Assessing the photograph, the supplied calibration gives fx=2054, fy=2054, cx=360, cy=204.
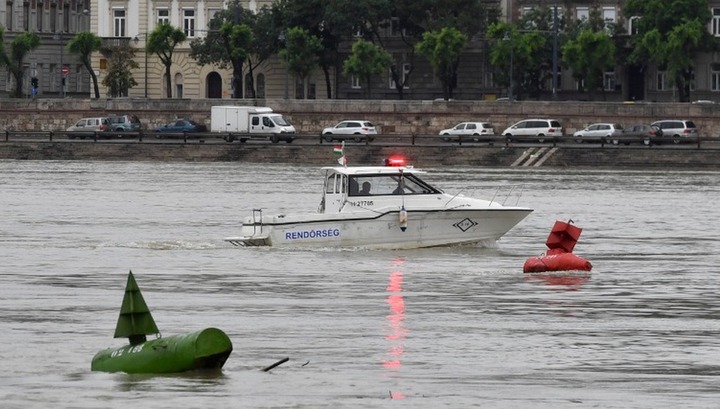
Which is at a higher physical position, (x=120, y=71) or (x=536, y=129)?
(x=120, y=71)

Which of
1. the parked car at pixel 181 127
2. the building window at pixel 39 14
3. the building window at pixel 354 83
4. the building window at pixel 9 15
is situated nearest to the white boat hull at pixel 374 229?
the parked car at pixel 181 127

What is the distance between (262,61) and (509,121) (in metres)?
19.5

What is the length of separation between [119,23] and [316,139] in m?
25.3

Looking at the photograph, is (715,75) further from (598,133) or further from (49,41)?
(49,41)

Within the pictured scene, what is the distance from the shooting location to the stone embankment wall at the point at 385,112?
3981 inches

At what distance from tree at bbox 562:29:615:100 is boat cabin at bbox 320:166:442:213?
65384 mm

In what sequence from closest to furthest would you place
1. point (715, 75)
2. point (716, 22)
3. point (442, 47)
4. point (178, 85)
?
1. point (442, 47)
2. point (715, 75)
3. point (716, 22)
4. point (178, 85)

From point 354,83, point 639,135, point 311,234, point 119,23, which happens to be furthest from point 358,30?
point 311,234

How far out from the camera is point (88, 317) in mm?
29672

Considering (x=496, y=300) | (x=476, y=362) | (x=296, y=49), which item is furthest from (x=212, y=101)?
(x=476, y=362)

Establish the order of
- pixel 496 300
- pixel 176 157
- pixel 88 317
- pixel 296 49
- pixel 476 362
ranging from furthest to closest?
pixel 296 49 → pixel 176 157 → pixel 496 300 → pixel 88 317 → pixel 476 362

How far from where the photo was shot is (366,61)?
110188mm

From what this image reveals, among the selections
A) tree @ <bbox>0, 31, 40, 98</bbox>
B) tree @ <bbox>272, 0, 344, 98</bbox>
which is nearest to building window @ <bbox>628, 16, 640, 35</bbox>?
tree @ <bbox>272, 0, 344, 98</bbox>

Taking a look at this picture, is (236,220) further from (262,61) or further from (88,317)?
(262,61)
